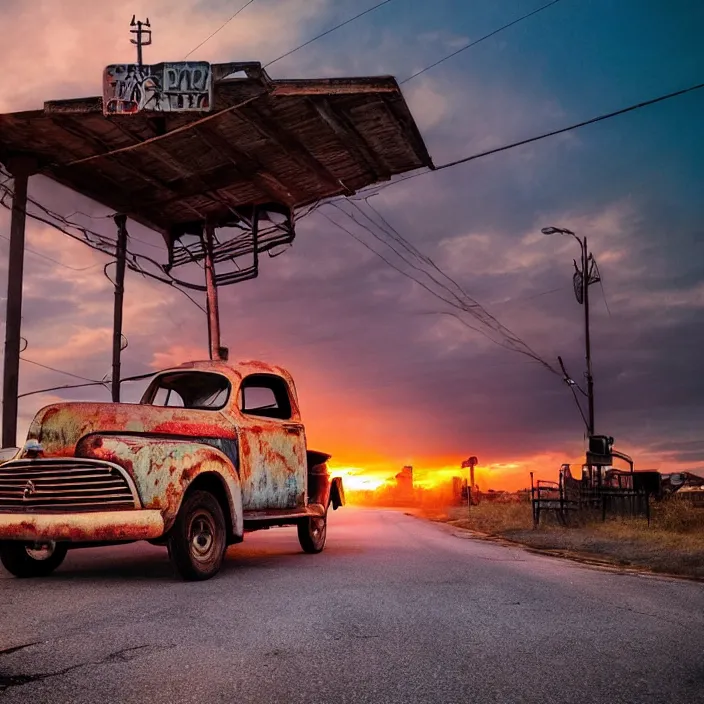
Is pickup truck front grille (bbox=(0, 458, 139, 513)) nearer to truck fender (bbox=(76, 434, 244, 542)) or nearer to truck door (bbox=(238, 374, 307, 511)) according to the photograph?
truck fender (bbox=(76, 434, 244, 542))

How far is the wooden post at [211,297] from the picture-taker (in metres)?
19.9

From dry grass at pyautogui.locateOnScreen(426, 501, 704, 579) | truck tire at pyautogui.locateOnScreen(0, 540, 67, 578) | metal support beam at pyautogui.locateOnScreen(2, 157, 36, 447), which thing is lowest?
dry grass at pyautogui.locateOnScreen(426, 501, 704, 579)

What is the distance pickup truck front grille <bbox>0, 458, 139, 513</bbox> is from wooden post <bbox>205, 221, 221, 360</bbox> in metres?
12.3

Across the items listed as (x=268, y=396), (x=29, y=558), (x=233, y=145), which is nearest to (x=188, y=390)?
(x=268, y=396)

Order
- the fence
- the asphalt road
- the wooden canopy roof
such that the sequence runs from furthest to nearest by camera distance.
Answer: the fence < the wooden canopy roof < the asphalt road

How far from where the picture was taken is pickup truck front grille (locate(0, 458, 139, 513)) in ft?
22.7

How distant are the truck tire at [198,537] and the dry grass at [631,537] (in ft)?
18.6

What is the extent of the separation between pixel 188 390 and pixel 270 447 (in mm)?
1324

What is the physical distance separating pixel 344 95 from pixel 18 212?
7988 mm

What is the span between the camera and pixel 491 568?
913cm

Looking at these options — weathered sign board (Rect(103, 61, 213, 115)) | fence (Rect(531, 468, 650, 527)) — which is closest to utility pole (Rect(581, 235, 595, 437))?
fence (Rect(531, 468, 650, 527))

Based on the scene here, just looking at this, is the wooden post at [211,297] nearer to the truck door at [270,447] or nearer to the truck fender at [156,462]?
the truck door at [270,447]

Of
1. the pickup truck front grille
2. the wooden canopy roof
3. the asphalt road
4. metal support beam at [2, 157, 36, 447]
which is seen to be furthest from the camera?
metal support beam at [2, 157, 36, 447]

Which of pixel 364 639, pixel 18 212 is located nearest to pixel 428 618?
pixel 364 639
